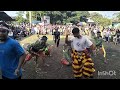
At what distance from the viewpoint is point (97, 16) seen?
6.42 meters

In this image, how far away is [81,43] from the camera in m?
5.97

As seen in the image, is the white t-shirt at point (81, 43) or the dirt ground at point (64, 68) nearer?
the white t-shirt at point (81, 43)

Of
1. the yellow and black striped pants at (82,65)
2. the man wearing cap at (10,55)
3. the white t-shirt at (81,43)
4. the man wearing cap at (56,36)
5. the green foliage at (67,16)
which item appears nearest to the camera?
the man wearing cap at (10,55)

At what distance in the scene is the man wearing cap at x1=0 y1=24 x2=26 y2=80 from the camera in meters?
4.17

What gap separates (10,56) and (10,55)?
20mm

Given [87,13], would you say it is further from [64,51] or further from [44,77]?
[44,77]

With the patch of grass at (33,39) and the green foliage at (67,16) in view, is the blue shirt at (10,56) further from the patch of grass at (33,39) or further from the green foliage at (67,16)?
the green foliage at (67,16)

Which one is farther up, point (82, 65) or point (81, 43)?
point (81, 43)

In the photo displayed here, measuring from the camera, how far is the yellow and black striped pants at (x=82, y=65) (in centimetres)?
613

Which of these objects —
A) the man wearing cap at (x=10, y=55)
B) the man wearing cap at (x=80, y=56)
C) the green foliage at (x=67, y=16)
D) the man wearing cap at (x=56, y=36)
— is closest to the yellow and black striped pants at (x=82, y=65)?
the man wearing cap at (x=80, y=56)

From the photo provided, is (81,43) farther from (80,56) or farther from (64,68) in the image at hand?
(64,68)

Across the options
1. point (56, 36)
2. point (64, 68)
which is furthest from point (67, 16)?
point (64, 68)

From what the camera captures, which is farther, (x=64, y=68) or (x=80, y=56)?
(x=64, y=68)

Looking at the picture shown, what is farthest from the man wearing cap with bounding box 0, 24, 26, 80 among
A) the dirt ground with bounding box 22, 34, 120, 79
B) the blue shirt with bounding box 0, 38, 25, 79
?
the dirt ground with bounding box 22, 34, 120, 79
